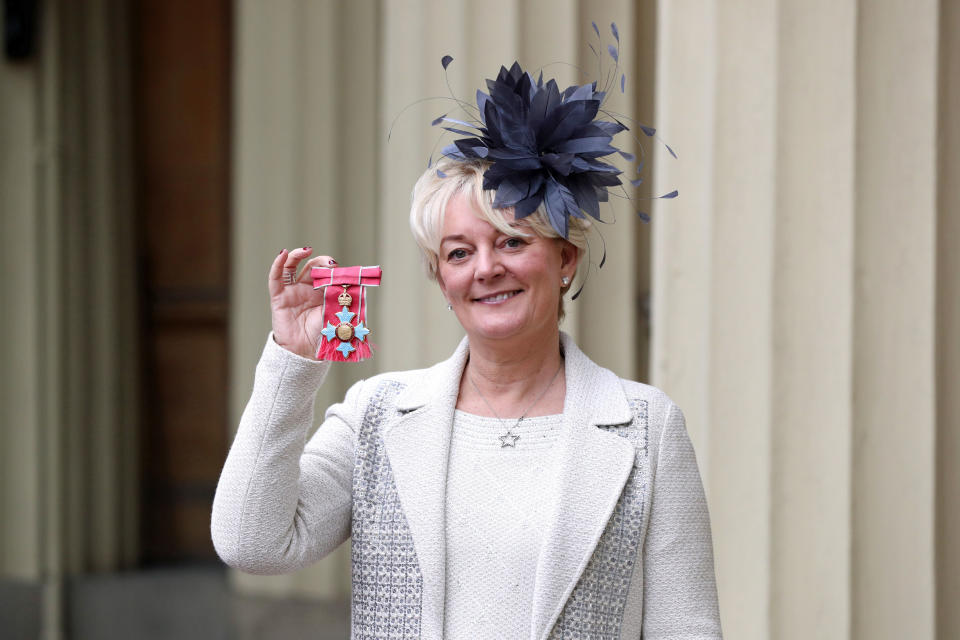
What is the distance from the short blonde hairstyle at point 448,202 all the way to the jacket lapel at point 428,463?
0.24 metres

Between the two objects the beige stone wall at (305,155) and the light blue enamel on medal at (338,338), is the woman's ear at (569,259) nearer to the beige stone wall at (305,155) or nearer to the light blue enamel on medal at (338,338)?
the light blue enamel on medal at (338,338)

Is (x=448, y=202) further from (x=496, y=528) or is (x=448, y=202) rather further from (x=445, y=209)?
(x=496, y=528)

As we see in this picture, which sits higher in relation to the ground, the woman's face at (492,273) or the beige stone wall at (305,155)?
the beige stone wall at (305,155)

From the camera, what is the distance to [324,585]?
14.3ft

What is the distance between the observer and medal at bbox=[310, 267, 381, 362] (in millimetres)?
1781

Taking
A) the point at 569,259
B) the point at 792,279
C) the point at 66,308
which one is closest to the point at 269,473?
the point at 569,259

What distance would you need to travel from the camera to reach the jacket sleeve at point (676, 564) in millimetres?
1815

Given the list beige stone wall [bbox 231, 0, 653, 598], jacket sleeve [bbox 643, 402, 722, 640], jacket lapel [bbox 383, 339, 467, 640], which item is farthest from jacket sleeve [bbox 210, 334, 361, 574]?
beige stone wall [bbox 231, 0, 653, 598]

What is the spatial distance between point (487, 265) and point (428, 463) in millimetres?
350

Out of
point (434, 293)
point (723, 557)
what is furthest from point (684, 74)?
point (723, 557)

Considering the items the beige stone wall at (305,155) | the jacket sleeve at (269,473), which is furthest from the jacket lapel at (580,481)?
the beige stone wall at (305,155)

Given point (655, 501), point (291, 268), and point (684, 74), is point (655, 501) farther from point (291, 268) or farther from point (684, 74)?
point (684, 74)

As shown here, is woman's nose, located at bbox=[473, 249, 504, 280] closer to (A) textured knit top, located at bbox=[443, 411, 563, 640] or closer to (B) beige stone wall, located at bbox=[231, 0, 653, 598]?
(A) textured knit top, located at bbox=[443, 411, 563, 640]

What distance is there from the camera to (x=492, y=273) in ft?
5.86
